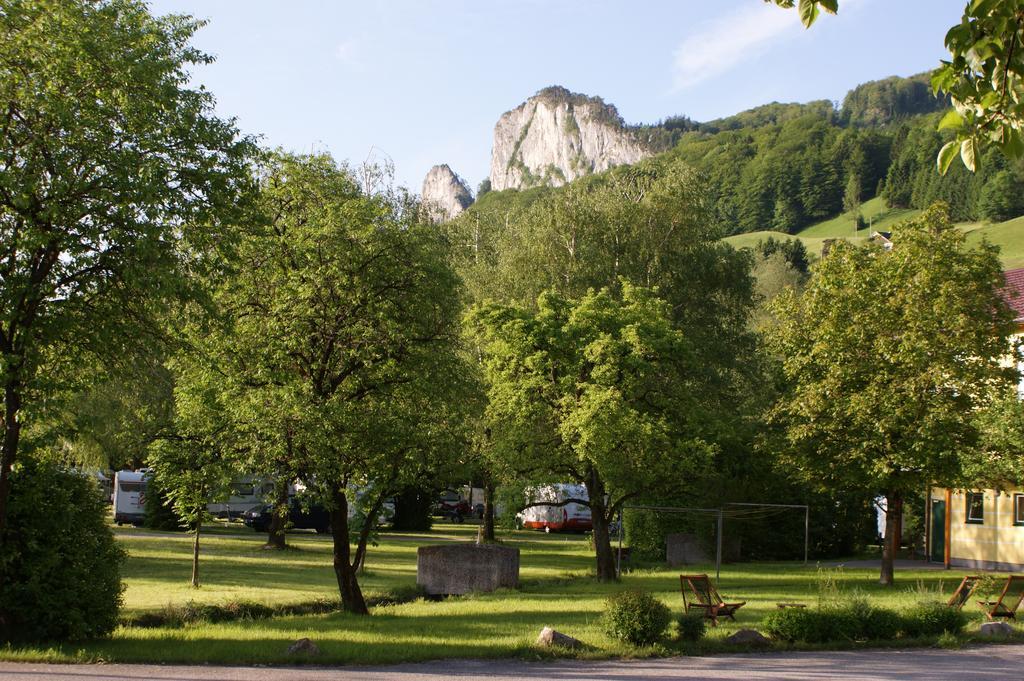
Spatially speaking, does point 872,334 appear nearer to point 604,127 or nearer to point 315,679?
point 315,679

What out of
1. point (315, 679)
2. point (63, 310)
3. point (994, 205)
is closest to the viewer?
point (315, 679)

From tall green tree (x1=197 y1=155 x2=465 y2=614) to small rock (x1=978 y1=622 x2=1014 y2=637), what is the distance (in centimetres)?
949

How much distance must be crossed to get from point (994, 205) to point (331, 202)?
111 metres

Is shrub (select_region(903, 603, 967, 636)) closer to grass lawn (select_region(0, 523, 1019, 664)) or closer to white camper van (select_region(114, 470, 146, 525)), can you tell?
grass lawn (select_region(0, 523, 1019, 664))

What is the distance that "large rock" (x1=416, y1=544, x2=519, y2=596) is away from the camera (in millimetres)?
23891

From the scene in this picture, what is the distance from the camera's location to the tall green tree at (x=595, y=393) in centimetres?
2505

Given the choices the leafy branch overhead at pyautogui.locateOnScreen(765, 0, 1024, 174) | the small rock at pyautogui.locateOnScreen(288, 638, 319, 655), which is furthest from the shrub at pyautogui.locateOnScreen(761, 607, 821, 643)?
the leafy branch overhead at pyautogui.locateOnScreen(765, 0, 1024, 174)

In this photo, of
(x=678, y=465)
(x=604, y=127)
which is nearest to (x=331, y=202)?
(x=678, y=465)

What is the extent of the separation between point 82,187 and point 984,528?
98.9ft

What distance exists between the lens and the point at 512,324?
86.0 ft

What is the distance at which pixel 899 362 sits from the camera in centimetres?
2555

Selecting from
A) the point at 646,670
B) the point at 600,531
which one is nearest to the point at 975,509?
the point at 600,531

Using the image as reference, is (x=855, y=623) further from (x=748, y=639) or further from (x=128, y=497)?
(x=128, y=497)

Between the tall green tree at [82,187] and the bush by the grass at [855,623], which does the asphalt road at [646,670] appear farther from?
the tall green tree at [82,187]
